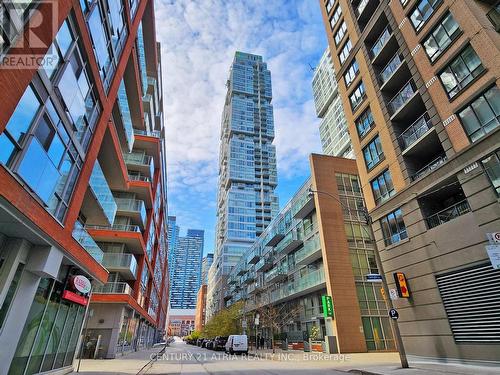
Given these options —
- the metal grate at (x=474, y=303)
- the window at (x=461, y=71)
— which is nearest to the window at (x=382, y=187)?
the window at (x=461, y=71)

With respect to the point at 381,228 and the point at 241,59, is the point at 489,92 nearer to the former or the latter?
the point at 381,228

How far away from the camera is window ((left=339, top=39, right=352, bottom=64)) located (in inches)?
1054

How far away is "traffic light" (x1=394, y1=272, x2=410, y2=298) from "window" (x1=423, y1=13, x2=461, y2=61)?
12.6 m

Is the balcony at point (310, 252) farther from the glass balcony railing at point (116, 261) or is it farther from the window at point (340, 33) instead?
the window at point (340, 33)

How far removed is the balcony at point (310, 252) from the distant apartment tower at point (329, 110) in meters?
57.7

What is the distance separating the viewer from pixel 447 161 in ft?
49.4

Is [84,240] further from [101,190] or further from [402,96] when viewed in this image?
[402,96]

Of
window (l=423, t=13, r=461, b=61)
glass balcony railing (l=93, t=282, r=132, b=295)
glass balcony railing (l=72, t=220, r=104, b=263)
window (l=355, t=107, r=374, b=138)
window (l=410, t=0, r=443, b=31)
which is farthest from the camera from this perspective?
glass balcony railing (l=93, t=282, r=132, b=295)

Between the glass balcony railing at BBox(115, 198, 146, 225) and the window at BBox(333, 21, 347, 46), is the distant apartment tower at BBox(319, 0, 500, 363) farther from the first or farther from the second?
the glass balcony railing at BBox(115, 198, 146, 225)

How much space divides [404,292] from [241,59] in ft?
596

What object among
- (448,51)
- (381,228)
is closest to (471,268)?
(381,228)

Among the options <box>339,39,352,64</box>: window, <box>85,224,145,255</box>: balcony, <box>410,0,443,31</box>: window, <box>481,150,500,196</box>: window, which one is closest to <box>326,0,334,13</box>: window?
<box>339,39,352,64</box>: window

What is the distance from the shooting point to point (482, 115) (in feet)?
46.0

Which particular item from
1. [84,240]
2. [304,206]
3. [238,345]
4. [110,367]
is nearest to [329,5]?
[304,206]
